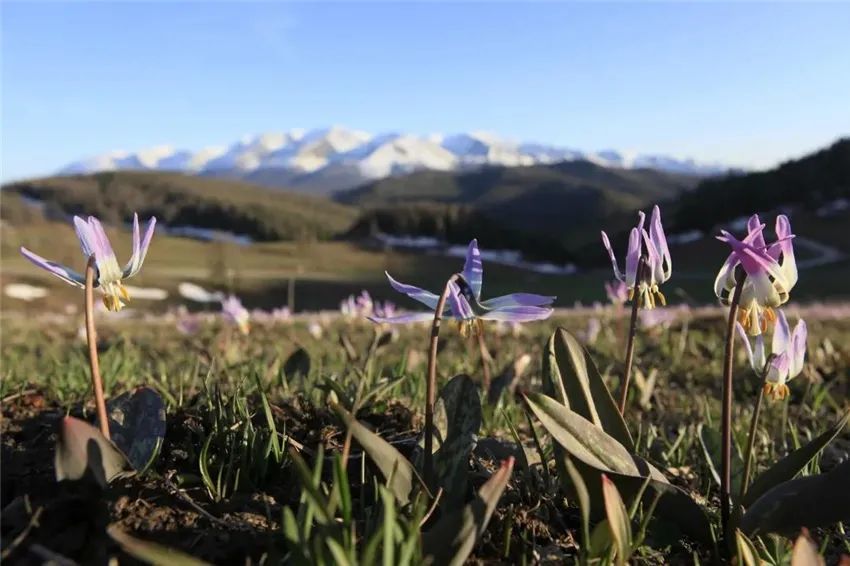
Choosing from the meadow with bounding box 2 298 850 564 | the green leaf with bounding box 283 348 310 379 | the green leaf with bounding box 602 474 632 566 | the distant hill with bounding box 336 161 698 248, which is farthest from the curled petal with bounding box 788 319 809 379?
the distant hill with bounding box 336 161 698 248

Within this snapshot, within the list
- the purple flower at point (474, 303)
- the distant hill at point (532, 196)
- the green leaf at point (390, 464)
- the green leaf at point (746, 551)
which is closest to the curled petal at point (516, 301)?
the purple flower at point (474, 303)

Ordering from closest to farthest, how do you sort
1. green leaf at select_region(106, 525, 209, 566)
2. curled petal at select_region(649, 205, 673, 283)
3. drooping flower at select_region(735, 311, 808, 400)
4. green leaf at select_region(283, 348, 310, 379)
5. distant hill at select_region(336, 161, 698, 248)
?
green leaf at select_region(106, 525, 209, 566) < curled petal at select_region(649, 205, 673, 283) < drooping flower at select_region(735, 311, 808, 400) < green leaf at select_region(283, 348, 310, 379) < distant hill at select_region(336, 161, 698, 248)

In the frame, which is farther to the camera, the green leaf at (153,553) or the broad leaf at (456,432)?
the broad leaf at (456,432)

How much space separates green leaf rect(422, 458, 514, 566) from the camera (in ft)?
3.76

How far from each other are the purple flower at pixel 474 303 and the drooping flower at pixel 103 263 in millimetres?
515

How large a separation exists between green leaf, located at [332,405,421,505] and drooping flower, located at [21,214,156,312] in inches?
19.8

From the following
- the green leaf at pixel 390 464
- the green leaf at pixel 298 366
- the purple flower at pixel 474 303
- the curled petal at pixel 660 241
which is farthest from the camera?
the green leaf at pixel 298 366

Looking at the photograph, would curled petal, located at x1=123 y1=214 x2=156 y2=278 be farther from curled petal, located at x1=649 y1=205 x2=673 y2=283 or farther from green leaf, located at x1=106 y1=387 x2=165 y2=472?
curled petal, located at x1=649 y1=205 x2=673 y2=283

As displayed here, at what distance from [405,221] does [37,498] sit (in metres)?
65.5

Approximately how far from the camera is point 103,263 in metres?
1.42

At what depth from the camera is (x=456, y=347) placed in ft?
18.3

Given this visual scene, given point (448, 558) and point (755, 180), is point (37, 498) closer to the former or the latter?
point (448, 558)

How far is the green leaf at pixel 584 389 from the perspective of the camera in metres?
1.51

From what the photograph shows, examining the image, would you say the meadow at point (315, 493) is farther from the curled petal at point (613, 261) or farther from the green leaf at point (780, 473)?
the curled petal at point (613, 261)
